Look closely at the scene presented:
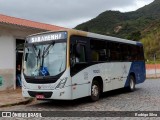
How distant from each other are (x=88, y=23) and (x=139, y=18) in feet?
63.4

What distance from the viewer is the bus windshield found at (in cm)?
1154

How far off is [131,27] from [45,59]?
217ft

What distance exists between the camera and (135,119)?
9.03m

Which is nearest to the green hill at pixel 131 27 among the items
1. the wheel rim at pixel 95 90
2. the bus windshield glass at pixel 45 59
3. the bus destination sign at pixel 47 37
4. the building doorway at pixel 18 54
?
the building doorway at pixel 18 54

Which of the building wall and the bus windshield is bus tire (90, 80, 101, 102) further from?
the building wall

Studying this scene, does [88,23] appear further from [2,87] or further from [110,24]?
[2,87]

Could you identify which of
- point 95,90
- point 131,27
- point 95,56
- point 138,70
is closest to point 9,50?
point 95,56

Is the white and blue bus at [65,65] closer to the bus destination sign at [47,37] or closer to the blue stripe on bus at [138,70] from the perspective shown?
the bus destination sign at [47,37]

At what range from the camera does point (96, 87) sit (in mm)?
13484

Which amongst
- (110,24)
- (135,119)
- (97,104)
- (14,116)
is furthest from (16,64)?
(110,24)

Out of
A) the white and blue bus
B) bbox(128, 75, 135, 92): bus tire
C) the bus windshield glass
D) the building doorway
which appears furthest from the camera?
the building doorway

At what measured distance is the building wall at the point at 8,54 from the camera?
1692 cm

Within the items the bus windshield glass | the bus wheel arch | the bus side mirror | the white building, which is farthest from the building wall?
the bus side mirror

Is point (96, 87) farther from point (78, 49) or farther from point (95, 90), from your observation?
point (78, 49)
